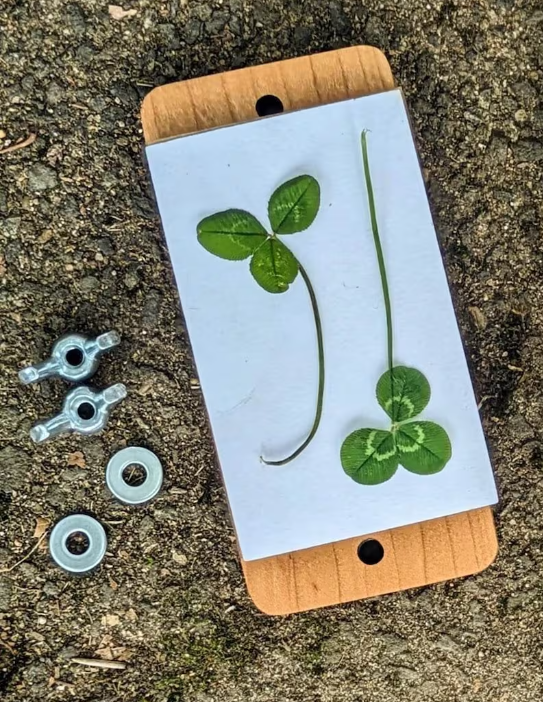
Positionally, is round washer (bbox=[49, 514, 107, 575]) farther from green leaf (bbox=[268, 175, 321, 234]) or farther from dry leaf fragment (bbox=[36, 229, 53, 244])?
green leaf (bbox=[268, 175, 321, 234])

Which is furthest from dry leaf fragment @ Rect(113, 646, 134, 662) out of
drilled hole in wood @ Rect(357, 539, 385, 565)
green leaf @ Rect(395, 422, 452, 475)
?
green leaf @ Rect(395, 422, 452, 475)

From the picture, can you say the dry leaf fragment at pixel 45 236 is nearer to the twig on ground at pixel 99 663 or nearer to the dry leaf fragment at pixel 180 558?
the dry leaf fragment at pixel 180 558

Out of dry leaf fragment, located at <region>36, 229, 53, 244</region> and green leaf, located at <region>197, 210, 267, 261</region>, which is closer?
green leaf, located at <region>197, 210, 267, 261</region>

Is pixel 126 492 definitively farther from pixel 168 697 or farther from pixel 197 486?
pixel 168 697

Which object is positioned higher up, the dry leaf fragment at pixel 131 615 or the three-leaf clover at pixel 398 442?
the three-leaf clover at pixel 398 442

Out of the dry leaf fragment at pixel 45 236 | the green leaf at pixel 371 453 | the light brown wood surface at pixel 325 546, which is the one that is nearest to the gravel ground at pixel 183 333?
the dry leaf fragment at pixel 45 236

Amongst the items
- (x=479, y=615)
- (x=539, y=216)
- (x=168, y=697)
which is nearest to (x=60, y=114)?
(x=539, y=216)
